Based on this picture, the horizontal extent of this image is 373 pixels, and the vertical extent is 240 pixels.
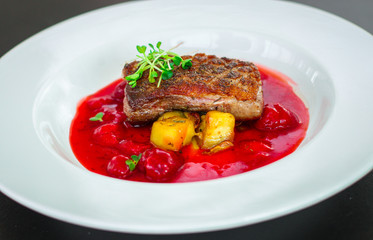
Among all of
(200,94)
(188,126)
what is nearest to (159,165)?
(188,126)

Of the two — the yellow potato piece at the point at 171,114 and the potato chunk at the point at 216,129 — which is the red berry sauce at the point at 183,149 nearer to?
the potato chunk at the point at 216,129

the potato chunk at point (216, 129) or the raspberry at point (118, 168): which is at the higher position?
the potato chunk at point (216, 129)

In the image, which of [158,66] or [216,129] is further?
[158,66]

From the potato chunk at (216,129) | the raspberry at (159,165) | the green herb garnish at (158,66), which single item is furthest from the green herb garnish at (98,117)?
the potato chunk at (216,129)

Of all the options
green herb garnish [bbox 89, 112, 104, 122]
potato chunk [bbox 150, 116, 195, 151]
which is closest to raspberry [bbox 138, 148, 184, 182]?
potato chunk [bbox 150, 116, 195, 151]

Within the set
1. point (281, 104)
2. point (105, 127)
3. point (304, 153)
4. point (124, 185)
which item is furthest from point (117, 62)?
point (304, 153)

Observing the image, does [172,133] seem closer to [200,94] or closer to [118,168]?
[200,94]

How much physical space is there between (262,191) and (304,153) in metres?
0.54

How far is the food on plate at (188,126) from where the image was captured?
3.25 m

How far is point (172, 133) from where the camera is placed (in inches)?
136

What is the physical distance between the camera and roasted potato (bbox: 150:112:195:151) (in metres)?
3.47

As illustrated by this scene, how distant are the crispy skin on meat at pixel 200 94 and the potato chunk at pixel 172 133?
0.18m

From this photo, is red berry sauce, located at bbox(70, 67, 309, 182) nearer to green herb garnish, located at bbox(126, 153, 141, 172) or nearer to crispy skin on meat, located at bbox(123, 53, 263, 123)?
green herb garnish, located at bbox(126, 153, 141, 172)

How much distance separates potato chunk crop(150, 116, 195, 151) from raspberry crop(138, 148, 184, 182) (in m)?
0.25
